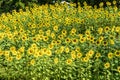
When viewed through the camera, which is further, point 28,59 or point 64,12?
point 64,12

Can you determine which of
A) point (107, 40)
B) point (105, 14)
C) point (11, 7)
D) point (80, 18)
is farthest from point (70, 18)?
point (11, 7)

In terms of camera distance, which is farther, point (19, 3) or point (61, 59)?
point (19, 3)

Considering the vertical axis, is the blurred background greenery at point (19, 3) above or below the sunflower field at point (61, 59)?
above

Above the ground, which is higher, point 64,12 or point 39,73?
point 64,12

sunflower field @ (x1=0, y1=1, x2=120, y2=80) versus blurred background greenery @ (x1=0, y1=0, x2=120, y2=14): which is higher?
blurred background greenery @ (x1=0, y1=0, x2=120, y2=14)

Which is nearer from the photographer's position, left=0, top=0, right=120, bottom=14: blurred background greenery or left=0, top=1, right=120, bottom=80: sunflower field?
left=0, top=1, right=120, bottom=80: sunflower field

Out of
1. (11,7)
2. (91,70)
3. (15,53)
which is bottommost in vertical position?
(91,70)

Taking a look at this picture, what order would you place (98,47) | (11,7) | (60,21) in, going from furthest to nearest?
(11,7) < (60,21) < (98,47)

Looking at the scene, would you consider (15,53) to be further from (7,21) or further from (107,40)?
(7,21)

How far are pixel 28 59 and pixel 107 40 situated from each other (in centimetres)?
162

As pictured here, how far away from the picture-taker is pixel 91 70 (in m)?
6.20

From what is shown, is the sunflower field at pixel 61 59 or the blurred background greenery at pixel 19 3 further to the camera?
the blurred background greenery at pixel 19 3

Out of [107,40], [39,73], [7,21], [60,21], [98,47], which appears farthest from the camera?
[7,21]

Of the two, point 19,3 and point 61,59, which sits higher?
point 19,3
